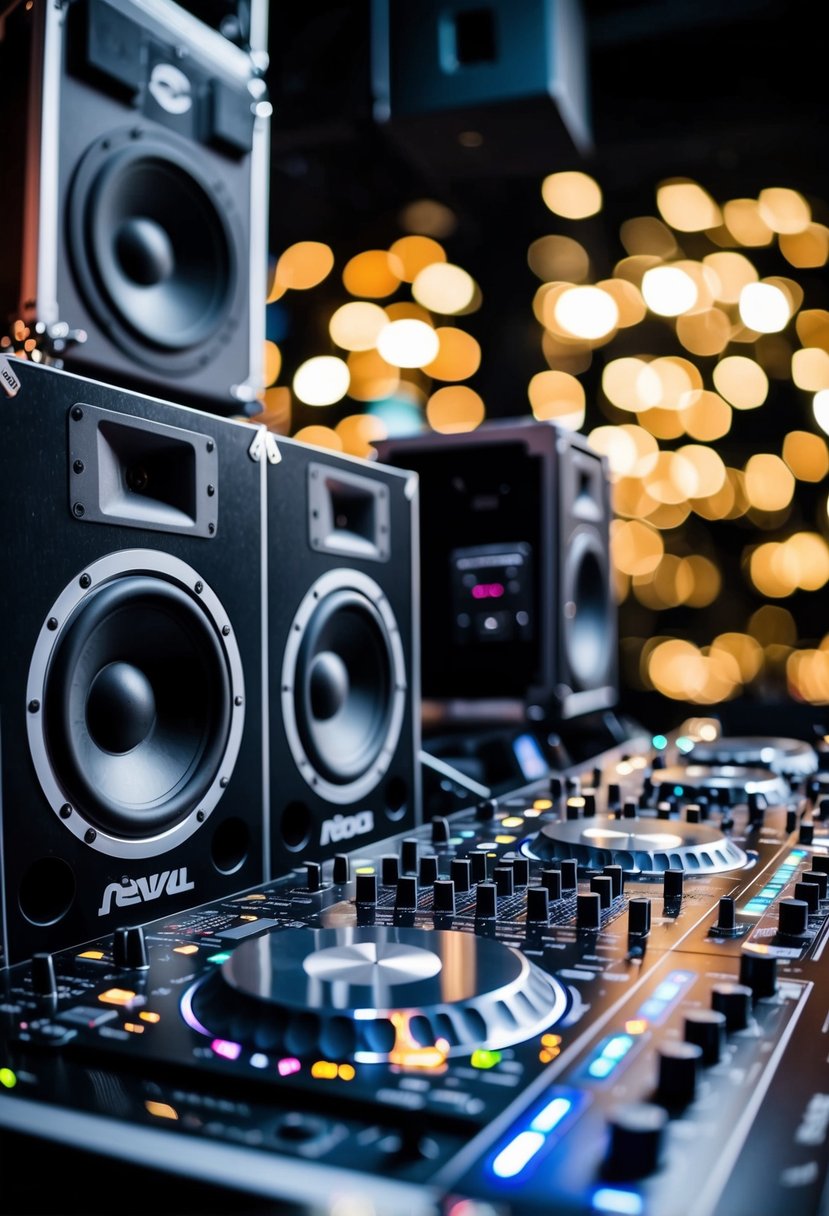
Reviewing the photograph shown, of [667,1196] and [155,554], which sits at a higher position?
[155,554]

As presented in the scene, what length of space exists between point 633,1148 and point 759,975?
8.8 inches

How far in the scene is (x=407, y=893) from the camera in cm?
77

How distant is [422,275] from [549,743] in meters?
2.26

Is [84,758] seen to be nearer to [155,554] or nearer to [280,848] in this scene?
[155,554]

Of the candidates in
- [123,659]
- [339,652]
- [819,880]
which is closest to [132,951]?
[123,659]

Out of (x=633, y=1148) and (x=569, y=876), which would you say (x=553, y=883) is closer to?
(x=569, y=876)

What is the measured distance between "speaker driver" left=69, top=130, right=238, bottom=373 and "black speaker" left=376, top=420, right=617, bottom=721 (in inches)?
30.8

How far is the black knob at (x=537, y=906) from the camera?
0.73m

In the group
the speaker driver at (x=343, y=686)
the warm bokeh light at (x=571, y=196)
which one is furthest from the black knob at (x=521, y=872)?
the warm bokeh light at (x=571, y=196)

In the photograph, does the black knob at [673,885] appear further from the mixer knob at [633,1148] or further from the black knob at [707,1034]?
the mixer knob at [633,1148]

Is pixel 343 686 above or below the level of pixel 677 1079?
above

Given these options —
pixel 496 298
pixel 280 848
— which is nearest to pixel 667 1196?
pixel 280 848

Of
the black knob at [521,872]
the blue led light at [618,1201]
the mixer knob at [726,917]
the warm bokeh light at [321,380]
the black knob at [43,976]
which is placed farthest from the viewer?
the warm bokeh light at [321,380]

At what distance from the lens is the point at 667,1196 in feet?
1.27
